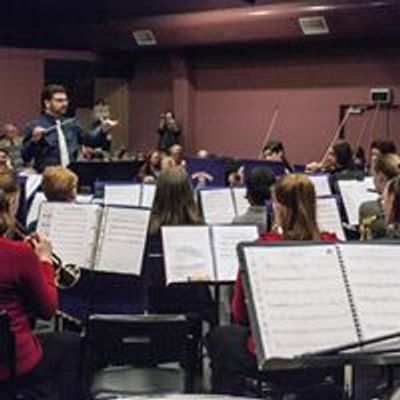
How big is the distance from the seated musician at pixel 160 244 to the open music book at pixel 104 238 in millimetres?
104

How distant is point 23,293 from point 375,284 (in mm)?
1451

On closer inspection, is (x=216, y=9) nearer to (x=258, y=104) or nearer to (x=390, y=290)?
(x=258, y=104)

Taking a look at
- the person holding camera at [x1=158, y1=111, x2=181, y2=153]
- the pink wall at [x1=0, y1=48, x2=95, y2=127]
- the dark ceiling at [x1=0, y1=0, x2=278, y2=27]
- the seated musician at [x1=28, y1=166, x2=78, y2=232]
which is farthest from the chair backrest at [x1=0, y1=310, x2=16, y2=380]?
the pink wall at [x1=0, y1=48, x2=95, y2=127]

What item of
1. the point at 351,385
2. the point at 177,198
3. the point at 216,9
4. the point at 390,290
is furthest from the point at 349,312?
the point at 216,9

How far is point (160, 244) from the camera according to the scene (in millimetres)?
5355

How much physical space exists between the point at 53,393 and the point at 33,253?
2.65ft

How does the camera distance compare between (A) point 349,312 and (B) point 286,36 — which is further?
(B) point 286,36

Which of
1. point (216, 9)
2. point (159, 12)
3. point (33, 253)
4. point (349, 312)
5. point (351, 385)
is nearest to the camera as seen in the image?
point (349, 312)

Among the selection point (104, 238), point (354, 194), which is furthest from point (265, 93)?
point (104, 238)

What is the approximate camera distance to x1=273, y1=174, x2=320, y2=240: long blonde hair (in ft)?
14.4

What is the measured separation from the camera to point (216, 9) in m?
16.0

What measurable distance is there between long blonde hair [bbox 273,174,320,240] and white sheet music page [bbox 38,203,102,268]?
1.24 metres

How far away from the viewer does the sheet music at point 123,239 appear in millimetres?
5242

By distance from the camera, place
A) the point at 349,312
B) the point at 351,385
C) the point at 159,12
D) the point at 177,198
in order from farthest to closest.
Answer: the point at 159,12 < the point at 177,198 < the point at 351,385 < the point at 349,312
